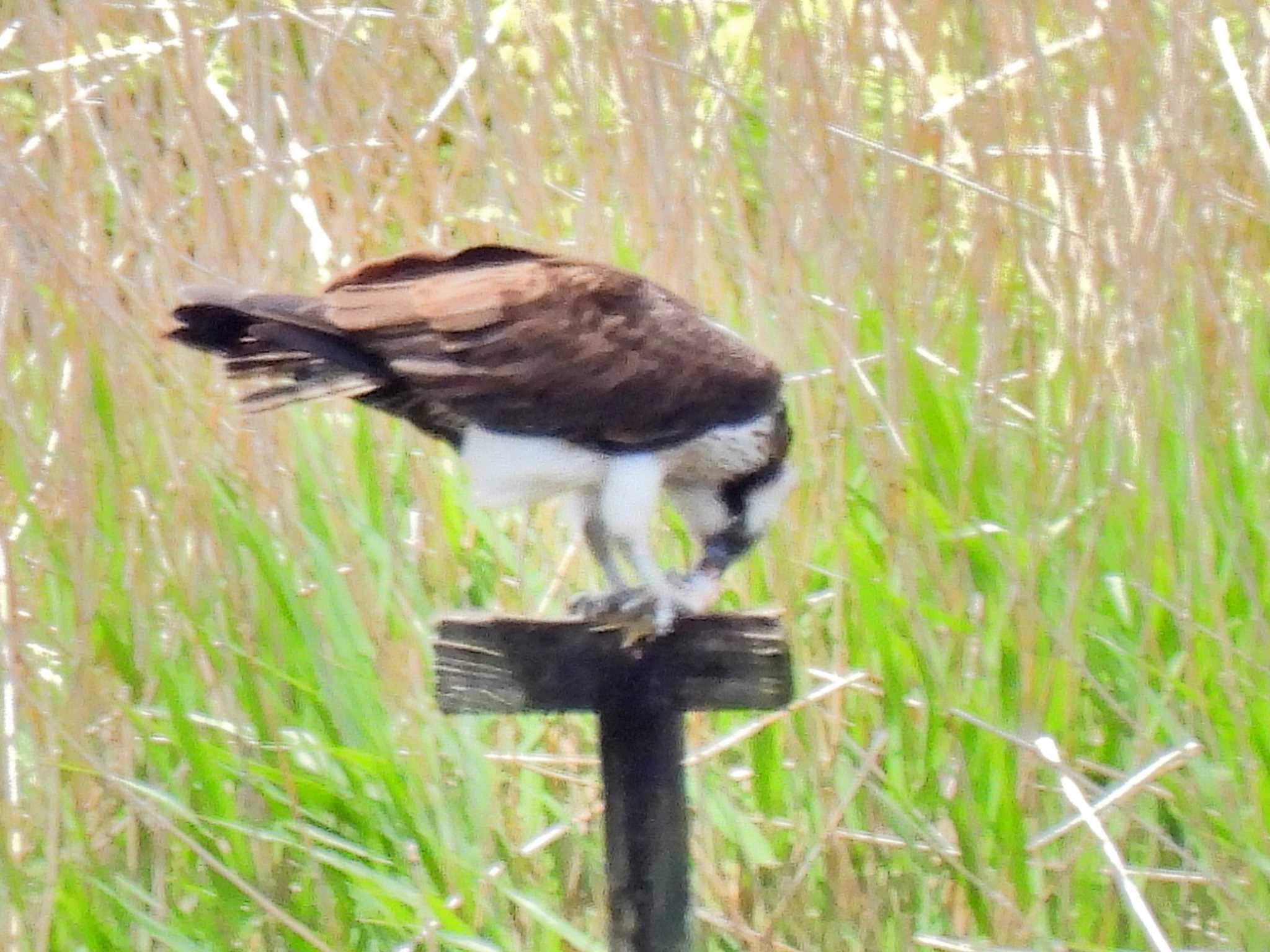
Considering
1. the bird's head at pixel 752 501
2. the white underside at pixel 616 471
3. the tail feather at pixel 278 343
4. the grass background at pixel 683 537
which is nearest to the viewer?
the tail feather at pixel 278 343

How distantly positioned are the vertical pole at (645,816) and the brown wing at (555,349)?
22 cm

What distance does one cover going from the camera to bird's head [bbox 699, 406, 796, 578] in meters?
1.46

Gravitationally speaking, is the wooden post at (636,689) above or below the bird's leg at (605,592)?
below

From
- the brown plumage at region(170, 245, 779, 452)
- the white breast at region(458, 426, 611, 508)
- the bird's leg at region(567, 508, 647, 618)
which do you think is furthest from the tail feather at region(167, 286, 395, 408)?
the bird's leg at region(567, 508, 647, 618)

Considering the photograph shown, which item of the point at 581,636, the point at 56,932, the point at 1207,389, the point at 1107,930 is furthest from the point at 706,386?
the point at 56,932

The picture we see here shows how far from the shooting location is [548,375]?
1.36 meters

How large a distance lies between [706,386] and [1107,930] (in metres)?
0.68

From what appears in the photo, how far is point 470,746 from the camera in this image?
64.8 inches

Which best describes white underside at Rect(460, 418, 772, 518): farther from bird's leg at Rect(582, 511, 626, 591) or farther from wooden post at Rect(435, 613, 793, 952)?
wooden post at Rect(435, 613, 793, 952)

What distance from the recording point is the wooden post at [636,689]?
4.10ft

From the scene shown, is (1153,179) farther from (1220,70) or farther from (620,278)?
(620,278)

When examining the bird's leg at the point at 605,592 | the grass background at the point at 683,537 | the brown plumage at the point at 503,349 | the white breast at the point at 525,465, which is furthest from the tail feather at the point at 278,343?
the grass background at the point at 683,537

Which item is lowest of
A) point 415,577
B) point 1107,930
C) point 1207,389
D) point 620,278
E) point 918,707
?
point 1107,930

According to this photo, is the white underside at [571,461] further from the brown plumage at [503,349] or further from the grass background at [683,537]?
the grass background at [683,537]
